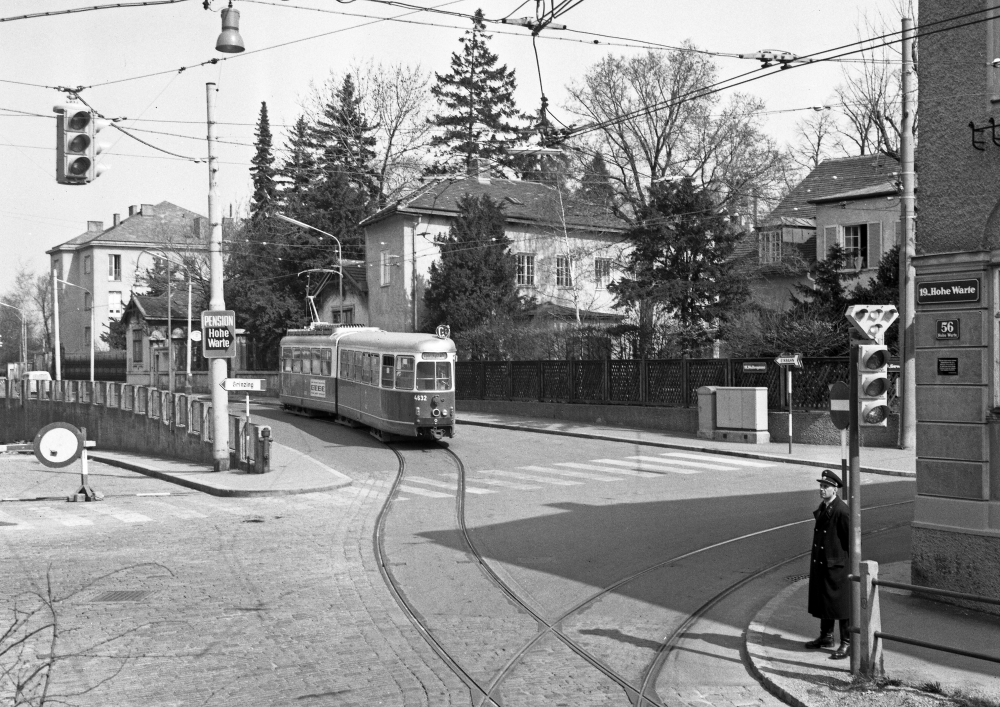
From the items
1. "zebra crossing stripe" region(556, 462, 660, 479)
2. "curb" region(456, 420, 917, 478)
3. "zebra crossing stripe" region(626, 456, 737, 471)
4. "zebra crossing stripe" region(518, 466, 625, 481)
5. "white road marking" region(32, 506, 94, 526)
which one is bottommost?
"white road marking" region(32, 506, 94, 526)

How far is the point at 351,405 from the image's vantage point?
30750mm

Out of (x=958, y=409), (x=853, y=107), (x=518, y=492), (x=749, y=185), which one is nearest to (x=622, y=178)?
(x=749, y=185)

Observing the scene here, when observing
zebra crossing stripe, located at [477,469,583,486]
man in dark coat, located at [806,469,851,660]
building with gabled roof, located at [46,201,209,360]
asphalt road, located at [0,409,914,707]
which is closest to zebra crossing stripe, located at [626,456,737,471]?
asphalt road, located at [0,409,914,707]

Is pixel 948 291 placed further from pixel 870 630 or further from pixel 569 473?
pixel 569 473

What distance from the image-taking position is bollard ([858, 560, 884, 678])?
810 cm

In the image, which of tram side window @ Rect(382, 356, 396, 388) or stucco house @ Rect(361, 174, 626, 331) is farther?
stucco house @ Rect(361, 174, 626, 331)

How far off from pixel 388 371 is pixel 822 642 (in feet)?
63.6

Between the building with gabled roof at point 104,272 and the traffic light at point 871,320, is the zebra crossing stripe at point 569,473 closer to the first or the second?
the traffic light at point 871,320

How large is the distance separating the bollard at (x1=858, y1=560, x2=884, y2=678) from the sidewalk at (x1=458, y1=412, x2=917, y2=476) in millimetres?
10435

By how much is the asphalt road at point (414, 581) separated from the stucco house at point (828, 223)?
24.7 metres

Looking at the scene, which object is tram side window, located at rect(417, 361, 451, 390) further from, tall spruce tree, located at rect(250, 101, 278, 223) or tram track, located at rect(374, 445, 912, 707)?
tall spruce tree, located at rect(250, 101, 278, 223)

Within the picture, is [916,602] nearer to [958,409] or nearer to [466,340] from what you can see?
[958,409]

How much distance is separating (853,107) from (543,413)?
711 inches

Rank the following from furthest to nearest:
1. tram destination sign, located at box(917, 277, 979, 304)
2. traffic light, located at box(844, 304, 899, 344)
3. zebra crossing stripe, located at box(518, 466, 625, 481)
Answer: zebra crossing stripe, located at box(518, 466, 625, 481), tram destination sign, located at box(917, 277, 979, 304), traffic light, located at box(844, 304, 899, 344)
